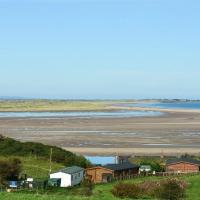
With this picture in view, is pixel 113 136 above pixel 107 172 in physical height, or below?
above

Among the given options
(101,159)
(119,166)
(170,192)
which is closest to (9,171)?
(119,166)

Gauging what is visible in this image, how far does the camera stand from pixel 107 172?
47.9 m

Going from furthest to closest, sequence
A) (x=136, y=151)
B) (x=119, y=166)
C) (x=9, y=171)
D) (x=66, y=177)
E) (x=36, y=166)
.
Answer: (x=136, y=151) < (x=36, y=166) < (x=119, y=166) < (x=66, y=177) < (x=9, y=171)

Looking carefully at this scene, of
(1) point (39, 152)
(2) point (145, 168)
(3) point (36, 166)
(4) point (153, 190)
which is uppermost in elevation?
(4) point (153, 190)

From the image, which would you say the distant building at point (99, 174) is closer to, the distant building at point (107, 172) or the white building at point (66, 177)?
the distant building at point (107, 172)

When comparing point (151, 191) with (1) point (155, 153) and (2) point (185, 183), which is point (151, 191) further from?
(1) point (155, 153)

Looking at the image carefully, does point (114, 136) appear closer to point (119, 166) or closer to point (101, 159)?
point (101, 159)

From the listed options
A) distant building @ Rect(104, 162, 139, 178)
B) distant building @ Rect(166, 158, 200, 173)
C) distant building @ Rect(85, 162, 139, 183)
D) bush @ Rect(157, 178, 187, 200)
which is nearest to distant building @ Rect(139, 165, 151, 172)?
distant building @ Rect(104, 162, 139, 178)

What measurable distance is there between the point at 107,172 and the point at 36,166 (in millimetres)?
8490

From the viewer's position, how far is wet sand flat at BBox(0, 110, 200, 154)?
74.1m

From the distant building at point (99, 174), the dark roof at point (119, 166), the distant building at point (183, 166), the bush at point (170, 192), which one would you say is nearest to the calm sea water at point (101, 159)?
the distant building at point (183, 166)

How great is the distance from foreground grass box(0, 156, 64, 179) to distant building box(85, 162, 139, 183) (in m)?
4.22

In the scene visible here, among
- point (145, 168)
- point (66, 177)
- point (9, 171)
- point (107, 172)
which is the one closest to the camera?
point (9, 171)

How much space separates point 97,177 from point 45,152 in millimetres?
12771
